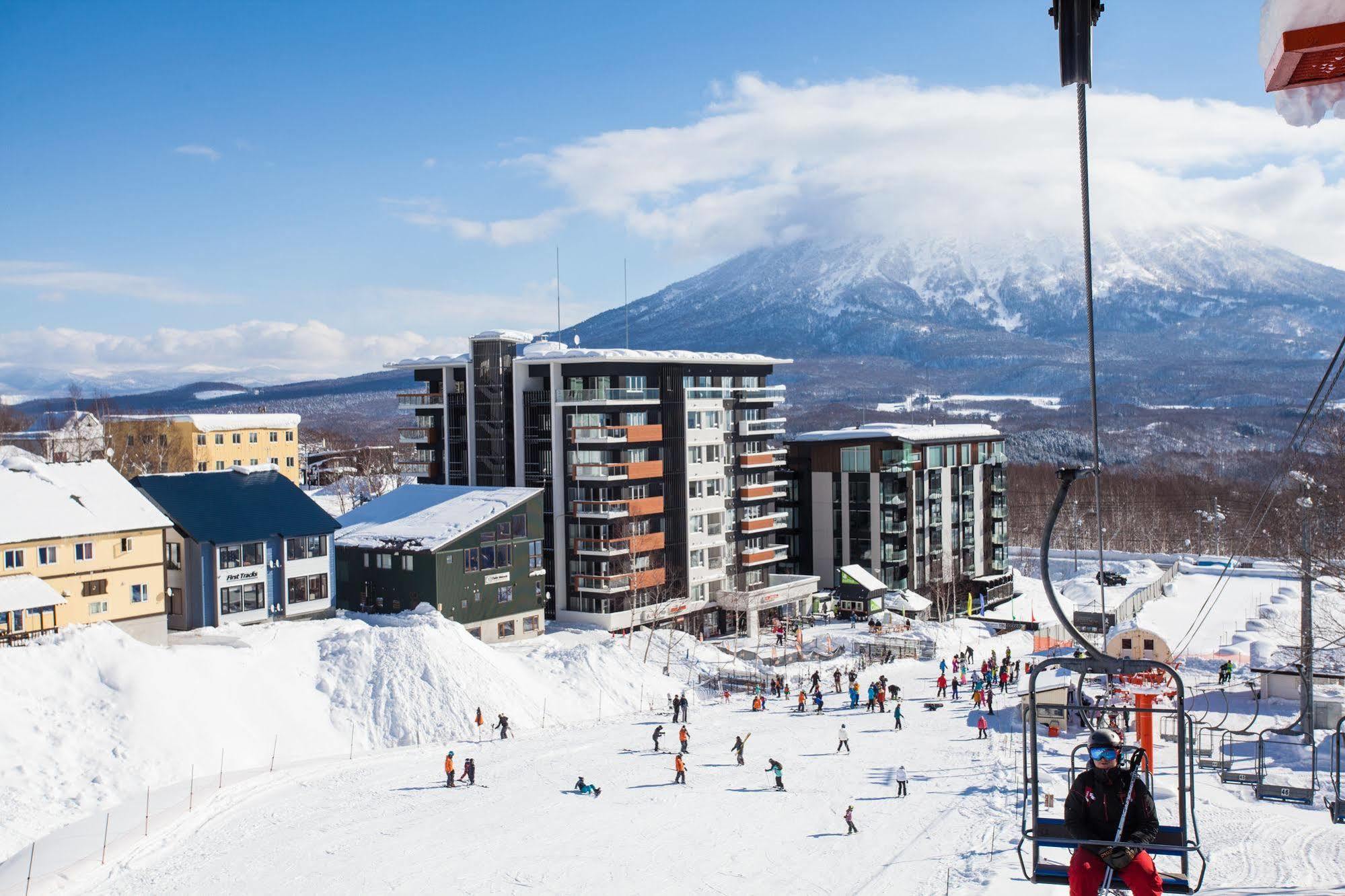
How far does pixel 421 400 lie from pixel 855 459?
26.5m

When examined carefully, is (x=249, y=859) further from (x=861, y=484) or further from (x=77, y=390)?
(x=77, y=390)

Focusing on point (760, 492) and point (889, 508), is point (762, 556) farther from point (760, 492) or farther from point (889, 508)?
point (889, 508)

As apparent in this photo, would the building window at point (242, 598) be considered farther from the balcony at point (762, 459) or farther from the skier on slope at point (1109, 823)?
the skier on slope at point (1109, 823)

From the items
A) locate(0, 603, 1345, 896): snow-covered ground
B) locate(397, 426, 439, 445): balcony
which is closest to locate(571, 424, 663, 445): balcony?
locate(397, 426, 439, 445): balcony

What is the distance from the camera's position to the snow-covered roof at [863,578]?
62062 mm

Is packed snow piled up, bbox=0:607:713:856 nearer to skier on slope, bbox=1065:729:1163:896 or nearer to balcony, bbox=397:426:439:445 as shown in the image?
balcony, bbox=397:426:439:445

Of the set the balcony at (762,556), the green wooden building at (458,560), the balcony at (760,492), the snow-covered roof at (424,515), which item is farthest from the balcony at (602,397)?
the balcony at (762,556)

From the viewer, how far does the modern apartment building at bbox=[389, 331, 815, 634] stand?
54.0 m

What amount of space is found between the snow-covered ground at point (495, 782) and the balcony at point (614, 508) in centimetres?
1198

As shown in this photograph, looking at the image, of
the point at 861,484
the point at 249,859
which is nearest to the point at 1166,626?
the point at 861,484

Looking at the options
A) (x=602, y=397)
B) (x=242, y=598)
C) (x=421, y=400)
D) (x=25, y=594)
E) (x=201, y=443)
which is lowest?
(x=242, y=598)

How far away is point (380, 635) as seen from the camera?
38.2m

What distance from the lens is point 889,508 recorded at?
220ft

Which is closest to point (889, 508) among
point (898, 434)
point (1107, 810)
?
point (898, 434)
